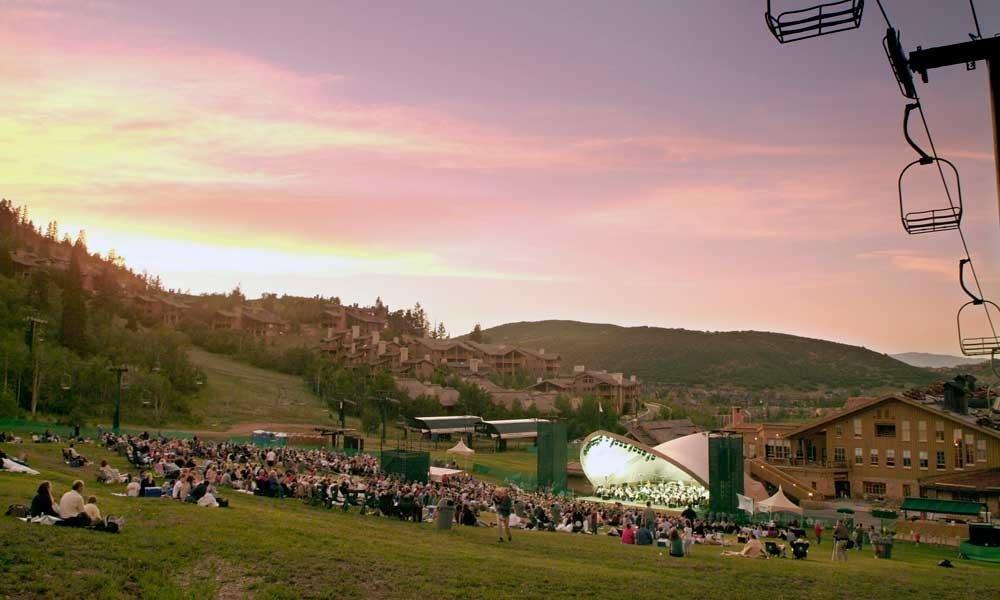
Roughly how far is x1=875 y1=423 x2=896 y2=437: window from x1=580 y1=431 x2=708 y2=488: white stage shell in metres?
13.9

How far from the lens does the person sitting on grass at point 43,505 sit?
13859 millimetres

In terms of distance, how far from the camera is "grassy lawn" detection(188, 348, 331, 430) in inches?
3123

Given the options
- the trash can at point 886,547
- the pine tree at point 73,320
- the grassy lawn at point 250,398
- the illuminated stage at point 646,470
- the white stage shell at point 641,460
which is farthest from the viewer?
the pine tree at point 73,320

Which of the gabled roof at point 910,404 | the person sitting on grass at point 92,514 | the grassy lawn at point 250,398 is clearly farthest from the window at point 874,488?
the person sitting on grass at point 92,514

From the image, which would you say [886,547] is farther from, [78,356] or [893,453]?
[78,356]

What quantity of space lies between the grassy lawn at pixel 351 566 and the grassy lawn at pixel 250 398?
58724 millimetres

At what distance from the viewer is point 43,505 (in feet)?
45.8

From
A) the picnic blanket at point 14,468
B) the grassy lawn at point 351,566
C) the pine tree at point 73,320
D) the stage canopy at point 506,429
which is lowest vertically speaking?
the grassy lawn at point 351,566

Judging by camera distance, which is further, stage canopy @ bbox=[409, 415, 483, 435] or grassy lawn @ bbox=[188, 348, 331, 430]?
grassy lawn @ bbox=[188, 348, 331, 430]

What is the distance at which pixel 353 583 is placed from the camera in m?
12.3

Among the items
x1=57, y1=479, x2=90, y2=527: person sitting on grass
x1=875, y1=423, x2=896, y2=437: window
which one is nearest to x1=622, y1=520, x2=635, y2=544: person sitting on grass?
x1=57, y1=479, x2=90, y2=527: person sitting on grass

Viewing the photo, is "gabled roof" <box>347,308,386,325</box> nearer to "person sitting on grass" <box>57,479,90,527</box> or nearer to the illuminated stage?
the illuminated stage

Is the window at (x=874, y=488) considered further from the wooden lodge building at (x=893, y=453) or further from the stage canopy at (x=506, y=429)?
the stage canopy at (x=506, y=429)

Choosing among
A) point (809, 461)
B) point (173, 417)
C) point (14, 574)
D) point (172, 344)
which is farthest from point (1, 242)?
point (14, 574)
